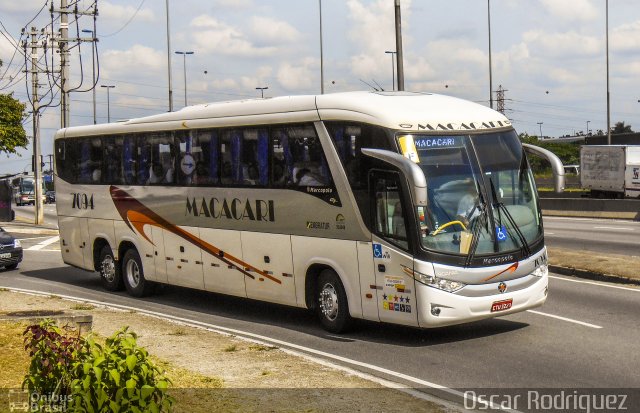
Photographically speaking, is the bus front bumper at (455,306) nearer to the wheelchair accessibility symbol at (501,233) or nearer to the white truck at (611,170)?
the wheelchair accessibility symbol at (501,233)

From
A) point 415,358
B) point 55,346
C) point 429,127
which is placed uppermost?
point 429,127

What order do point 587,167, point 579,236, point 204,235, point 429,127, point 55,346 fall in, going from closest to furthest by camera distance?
1. point 55,346
2. point 429,127
3. point 204,235
4. point 579,236
5. point 587,167

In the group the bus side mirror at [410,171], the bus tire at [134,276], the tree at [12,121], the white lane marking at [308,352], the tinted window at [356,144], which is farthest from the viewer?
the tree at [12,121]

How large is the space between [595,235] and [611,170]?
23.8 m

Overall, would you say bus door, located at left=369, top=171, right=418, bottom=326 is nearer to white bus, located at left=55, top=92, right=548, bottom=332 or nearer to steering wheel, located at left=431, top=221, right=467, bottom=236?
white bus, located at left=55, top=92, right=548, bottom=332

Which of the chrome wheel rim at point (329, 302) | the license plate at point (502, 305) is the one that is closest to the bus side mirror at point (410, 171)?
the license plate at point (502, 305)

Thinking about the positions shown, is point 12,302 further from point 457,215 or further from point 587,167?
point 587,167

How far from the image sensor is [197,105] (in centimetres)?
1878

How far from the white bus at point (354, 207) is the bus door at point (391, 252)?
0.02 metres

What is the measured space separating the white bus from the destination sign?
2 centimetres

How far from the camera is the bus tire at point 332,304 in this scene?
14.7 m

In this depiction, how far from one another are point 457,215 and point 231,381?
4218 mm

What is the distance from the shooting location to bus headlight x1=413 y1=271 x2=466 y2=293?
1324 centimetres

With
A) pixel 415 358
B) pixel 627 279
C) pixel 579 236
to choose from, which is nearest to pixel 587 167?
pixel 579 236
